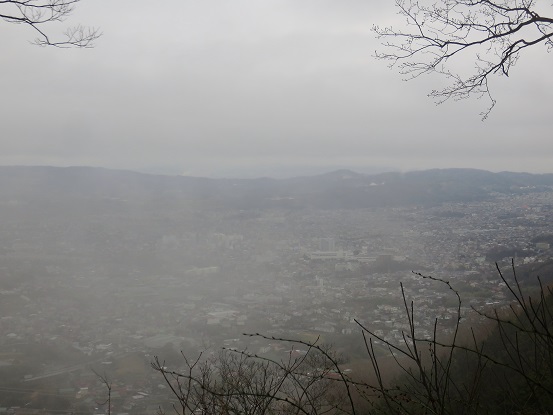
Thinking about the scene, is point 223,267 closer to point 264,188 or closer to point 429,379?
point 429,379

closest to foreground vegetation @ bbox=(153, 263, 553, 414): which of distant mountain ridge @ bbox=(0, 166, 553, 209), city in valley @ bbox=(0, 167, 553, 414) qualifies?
city in valley @ bbox=(0, 167, 553, 414)

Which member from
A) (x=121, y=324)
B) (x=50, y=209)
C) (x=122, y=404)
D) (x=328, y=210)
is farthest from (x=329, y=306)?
(x=50, y=209)

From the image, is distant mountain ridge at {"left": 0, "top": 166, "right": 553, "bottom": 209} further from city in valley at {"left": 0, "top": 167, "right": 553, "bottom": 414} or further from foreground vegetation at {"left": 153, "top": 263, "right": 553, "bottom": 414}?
foreground vegetation at {"left": 153, "top": 263, "right": 553, "bottom": 414}

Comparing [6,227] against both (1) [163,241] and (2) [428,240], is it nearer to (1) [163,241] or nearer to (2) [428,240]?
(1) [163,241]

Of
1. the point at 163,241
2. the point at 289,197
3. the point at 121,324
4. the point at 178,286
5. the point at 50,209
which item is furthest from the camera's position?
the point at 289,197

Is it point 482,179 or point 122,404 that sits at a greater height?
point 482,179

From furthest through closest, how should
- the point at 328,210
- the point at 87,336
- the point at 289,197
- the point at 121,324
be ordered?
the point at 289,197 < the point at 328,210 < the point at 121,324 < the point at 87,336

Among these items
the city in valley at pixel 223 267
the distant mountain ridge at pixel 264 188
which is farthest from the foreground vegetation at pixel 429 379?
the distant mountain ridge at pixel 264 188

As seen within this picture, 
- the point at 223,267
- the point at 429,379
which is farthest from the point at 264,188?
the point at 429,379
